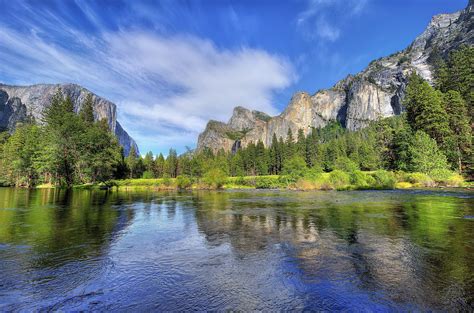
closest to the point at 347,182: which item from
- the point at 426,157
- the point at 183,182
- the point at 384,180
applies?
the point at 384,180

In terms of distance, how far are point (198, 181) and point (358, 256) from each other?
3143 inches

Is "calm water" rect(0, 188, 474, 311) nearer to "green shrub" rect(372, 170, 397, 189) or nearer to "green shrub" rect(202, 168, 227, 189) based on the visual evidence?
"green shrub" rect(372, 170, 397, 189)

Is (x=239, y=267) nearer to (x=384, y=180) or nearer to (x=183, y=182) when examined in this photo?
(x=384, y=180)

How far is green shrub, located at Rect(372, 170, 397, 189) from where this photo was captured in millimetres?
54125

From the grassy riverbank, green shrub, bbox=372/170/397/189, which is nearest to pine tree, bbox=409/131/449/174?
the grassy riverbank

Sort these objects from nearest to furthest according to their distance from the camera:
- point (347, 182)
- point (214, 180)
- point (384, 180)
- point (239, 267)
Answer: point (239, 267)
point (384, 180)
point (347, 182)
point (214, 180)

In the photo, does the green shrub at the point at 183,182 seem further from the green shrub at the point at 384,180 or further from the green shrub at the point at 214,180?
the green shrub at the point at 384,180

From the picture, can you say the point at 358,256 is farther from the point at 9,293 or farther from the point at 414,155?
the point at 414,155

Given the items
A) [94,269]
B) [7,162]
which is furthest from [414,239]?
[7,162]

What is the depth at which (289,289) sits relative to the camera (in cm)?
749

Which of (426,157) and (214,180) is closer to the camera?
(426,157)

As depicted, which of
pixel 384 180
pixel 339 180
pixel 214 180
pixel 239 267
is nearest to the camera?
pixel 239 267

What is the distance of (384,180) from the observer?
54.7 metres

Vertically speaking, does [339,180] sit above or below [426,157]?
below
